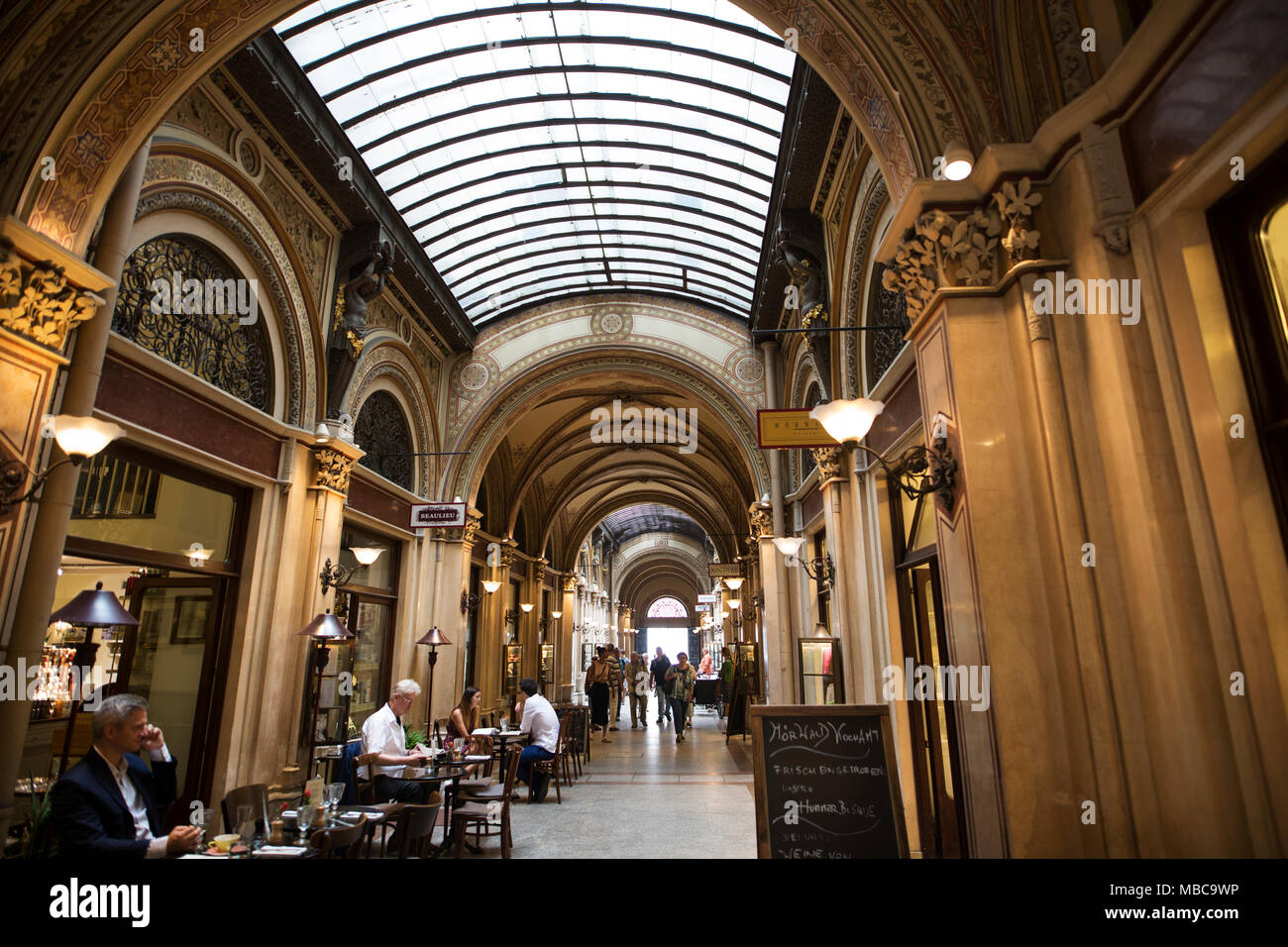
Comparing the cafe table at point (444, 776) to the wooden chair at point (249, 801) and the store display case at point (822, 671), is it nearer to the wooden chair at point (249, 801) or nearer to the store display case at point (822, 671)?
the wooden chair at point (249, 801)

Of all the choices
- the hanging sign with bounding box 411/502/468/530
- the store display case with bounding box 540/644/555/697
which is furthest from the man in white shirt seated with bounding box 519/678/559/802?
the store display case with bounding box 540/644/555/697

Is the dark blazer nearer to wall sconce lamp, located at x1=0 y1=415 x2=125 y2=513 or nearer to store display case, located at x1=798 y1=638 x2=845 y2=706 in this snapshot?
wall sconce lamp, located at x1=0 y1=415 x2=125 y2=513

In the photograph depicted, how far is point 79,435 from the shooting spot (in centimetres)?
374

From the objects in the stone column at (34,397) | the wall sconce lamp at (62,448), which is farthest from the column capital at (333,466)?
the wall sconce lamp at (62,448)

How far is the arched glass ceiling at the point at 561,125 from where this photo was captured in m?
6.75

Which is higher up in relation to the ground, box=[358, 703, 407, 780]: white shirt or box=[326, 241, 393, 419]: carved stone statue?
box=[326, 241, 393, 419]: carved stone statue

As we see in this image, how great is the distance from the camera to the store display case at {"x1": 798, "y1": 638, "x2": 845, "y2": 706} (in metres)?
7.21

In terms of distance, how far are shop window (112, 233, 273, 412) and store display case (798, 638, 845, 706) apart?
6556 mm

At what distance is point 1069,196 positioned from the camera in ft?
10.7

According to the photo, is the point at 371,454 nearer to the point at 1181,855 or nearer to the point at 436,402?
the point at 436,402

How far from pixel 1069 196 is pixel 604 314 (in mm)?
9738

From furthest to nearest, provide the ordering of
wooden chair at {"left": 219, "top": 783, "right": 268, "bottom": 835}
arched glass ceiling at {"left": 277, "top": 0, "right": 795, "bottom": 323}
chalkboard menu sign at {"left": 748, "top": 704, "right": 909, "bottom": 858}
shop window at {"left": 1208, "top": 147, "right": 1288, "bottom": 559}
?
arched glass ceiling at {"left": 277, "top": 0, "right": 795, "bottom": 323}, wooden chair at {"left": 219, "top": 783, "right": 268, "bottom": 835}, chalkboard menu sign at {"left": 748, "top": 704, "right": 909, "bottom": 858}, shop window at {"left": 1208, "top": 147, "right": 1288, "bottom": 559}

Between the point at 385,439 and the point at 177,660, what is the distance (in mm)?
4410

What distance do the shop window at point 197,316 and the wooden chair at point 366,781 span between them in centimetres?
374
